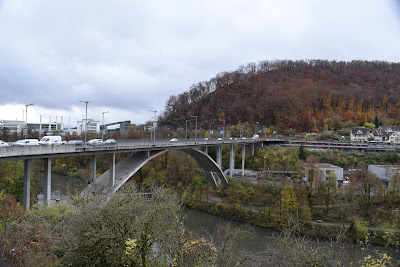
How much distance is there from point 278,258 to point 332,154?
3651cm

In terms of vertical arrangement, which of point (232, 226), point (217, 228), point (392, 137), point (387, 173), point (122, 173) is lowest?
point (232, 226)

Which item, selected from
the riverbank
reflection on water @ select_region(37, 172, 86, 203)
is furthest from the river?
the riverbank

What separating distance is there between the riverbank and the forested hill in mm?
37560

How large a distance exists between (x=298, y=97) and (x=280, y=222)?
50.5 metres

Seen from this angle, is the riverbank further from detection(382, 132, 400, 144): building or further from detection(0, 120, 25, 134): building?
detection(0, 120, 25, 134): building

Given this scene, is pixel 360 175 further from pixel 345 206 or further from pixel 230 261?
pixel 230 261

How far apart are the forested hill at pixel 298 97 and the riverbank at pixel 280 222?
123 feet

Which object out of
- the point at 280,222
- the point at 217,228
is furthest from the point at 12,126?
the point at 280,222

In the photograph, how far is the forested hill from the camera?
61656 mm

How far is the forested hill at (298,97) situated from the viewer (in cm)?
6166

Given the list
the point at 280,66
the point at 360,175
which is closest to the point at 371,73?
the point at 280,66

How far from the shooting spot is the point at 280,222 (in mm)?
22656

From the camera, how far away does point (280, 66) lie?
95.9 metres

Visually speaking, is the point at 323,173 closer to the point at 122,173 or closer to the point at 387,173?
the point at 387,173
